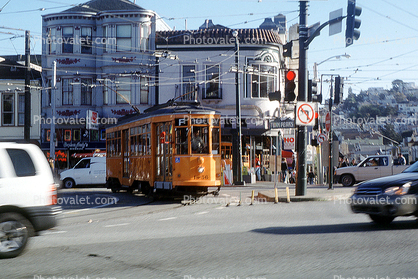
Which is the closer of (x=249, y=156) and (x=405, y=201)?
(x=405, y=201)

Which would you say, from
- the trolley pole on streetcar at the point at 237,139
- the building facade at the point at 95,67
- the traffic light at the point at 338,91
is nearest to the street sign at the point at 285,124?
the trolley pole on streetcar at the point at 237,139

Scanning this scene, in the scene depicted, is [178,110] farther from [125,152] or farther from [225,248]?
[225,248]

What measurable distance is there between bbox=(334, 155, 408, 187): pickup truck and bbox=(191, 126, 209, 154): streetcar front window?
1477 centimetres

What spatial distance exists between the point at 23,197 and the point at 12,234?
1.87 ft

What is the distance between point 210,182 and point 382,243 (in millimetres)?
10301

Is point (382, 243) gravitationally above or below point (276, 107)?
below

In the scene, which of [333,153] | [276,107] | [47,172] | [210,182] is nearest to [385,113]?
[276,107]

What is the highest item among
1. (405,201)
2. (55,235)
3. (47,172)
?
(47,172)

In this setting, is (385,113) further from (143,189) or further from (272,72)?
(143,189)

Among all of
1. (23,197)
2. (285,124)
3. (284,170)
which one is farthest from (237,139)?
(23,197)

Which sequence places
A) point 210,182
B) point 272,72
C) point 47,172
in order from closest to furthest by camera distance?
point 47,172, point 210,182, point 272,72

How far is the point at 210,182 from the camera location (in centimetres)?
1889

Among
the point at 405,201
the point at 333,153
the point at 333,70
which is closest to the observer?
the point at 405,201

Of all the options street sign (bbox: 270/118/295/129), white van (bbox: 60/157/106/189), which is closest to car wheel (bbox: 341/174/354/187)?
street sign (bbox: 270/118/295/129)
